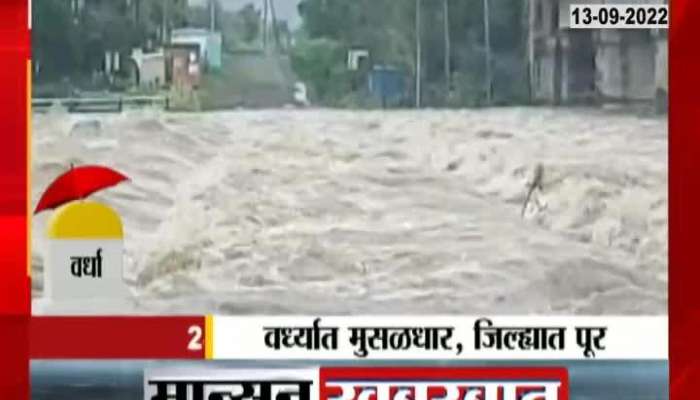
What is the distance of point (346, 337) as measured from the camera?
253 cm

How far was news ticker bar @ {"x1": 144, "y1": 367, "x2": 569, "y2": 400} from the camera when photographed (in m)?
2.53

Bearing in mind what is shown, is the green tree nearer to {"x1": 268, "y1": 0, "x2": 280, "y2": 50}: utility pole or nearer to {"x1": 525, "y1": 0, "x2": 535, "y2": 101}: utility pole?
{"x1": 268, "y1": 0, "x2": 280, "y2": 50}: utility pole

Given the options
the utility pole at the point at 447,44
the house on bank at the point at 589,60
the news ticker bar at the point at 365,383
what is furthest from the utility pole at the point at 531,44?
the news ticker bar at the point at 365,383

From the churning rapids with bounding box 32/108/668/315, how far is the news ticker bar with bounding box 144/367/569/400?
0.43 feet

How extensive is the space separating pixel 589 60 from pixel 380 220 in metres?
0.56

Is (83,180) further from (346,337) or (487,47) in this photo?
(487,47)

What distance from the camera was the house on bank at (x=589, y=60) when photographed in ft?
8.27

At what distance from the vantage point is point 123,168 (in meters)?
2.52

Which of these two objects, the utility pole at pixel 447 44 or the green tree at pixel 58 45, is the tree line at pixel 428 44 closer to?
the utility pole at pixel 447 44

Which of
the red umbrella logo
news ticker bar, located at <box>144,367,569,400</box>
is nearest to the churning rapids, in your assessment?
the red umbrella logo

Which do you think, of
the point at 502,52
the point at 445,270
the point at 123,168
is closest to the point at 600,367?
the point at 445,270

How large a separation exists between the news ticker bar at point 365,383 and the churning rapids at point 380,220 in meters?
0.13

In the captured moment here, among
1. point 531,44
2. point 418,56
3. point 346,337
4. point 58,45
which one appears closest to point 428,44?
point 418,56

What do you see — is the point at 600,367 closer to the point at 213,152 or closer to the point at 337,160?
the point at 337,160
